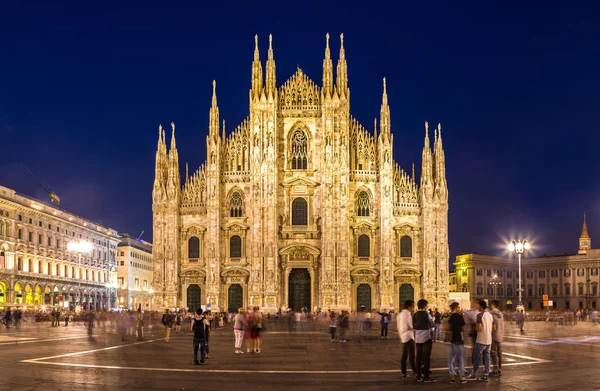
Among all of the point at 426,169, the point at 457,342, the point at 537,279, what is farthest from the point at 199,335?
the point at 537,279

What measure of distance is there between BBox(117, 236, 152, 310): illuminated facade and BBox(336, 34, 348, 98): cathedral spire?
6400cm

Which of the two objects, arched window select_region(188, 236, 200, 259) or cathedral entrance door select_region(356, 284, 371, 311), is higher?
arched window select_region(188, 236, 200, 259)

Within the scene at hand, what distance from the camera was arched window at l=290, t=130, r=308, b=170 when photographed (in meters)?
68.8

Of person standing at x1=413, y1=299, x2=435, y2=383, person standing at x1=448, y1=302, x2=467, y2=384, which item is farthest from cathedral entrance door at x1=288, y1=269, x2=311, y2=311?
person standing at x1=448, y1=302, x2=467, y2=384

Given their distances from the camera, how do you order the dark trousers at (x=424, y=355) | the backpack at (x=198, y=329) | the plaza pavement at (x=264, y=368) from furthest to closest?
the backpack at (x=198, y=329)
the dark trousers at (x=424, y=355)
the plaza pavement at (x=264, y=368)

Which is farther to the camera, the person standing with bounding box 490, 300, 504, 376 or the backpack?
the backpack

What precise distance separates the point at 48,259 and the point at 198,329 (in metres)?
71.5

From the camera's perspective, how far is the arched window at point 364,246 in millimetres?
68062

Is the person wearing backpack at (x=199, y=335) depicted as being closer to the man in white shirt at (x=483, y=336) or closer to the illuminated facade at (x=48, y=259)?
the man in white shirt at (x=483, y=336)

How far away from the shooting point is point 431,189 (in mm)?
68188

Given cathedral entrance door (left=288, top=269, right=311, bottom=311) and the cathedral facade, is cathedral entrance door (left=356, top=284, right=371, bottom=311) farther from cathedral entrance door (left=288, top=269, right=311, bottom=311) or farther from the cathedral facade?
cathedral entrance door (left=288, top=269, right=311, bottom=311)

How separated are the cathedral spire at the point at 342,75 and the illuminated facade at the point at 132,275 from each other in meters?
64.0

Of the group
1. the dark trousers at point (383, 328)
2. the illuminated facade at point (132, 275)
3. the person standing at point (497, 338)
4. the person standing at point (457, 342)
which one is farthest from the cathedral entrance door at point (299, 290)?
the illuminated facade at point (132, 275)

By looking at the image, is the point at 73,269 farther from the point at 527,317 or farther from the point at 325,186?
the point at 527,317
